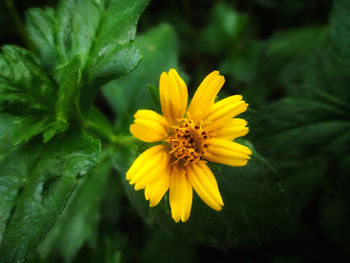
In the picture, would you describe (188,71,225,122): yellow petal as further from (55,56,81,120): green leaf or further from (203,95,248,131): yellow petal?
(55,56,81,120): green leaf

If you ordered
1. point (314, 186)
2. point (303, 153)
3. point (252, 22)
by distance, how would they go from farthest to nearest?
point (252, 22)
point (314, 186)
point (303, 153)

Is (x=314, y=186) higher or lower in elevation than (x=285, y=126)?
lower

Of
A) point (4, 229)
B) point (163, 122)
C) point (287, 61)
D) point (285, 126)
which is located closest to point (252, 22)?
point (287, 61)

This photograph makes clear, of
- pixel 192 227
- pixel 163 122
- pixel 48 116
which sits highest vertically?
pixel 48 116

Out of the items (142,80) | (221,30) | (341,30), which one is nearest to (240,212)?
(142,80)

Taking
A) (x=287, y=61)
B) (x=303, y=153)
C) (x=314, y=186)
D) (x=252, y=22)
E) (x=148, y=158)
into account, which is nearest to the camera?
(x=148, y=158)

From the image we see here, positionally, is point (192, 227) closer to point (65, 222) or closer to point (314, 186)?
point (65, 222)

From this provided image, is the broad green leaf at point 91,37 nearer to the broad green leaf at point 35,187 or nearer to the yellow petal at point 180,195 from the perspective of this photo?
the broad green leaf at point 35,187

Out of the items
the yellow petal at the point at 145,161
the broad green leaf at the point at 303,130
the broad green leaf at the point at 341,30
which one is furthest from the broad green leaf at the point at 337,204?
the yellow petal at the point at 145,161

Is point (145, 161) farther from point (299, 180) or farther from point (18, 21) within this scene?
point (18, 21)
